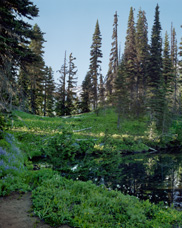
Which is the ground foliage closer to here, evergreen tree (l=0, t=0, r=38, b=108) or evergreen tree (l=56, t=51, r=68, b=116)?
evergreen tree (l=0, t=0, r=38, b=108)

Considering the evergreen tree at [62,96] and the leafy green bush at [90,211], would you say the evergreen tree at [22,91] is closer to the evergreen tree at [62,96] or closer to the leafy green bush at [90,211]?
the leafy green bush at [90,211]

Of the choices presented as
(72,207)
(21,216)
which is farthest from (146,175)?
(21,216)

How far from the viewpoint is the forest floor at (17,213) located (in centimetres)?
475

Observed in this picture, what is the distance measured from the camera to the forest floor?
4754 mm

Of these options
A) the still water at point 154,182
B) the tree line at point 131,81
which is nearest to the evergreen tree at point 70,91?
the tree line at point 131,81

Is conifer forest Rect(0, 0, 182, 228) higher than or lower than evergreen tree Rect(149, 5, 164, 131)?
lower

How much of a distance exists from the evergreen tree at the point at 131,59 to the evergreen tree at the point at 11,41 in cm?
2535

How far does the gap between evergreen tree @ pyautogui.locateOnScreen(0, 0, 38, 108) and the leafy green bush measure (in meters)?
5.45

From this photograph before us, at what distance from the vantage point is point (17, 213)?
5.32 meters

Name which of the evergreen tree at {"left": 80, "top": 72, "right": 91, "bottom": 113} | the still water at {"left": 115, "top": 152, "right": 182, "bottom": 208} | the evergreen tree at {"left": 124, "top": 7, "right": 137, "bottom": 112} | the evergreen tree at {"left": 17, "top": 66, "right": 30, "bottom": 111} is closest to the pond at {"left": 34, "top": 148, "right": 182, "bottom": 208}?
the still water at {"left": 115, "top": 152, "right": 182, "bottom": 208}

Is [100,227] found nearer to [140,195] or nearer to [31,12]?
[140,195]

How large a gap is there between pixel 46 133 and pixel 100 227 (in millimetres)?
18320

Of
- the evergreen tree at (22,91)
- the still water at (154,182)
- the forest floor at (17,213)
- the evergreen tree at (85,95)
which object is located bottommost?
the still water at (154,182)

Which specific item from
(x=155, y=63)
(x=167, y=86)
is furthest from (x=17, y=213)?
(x=155, y=63)
